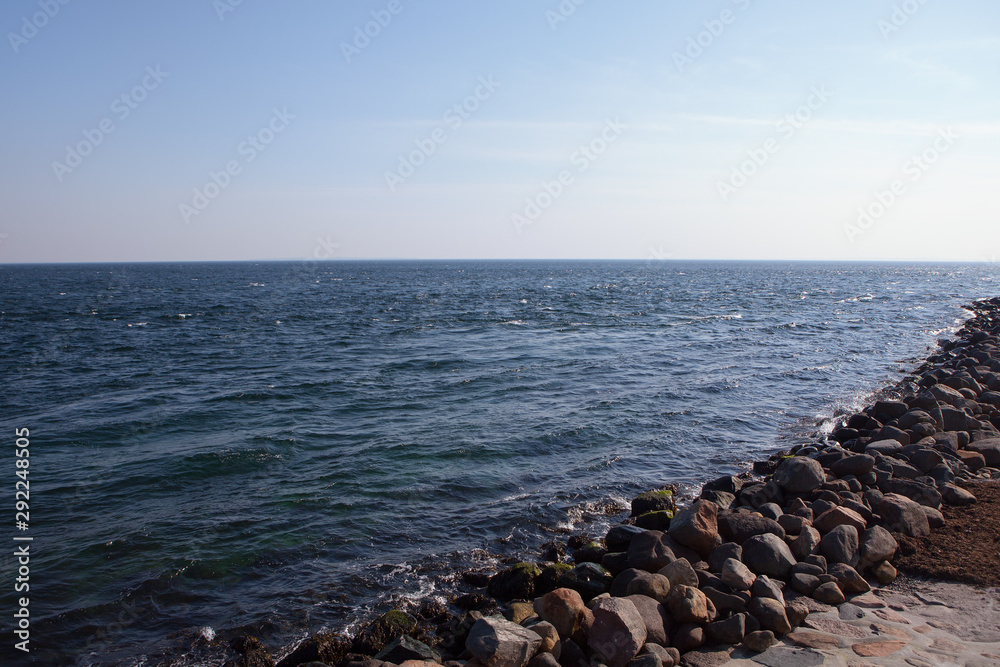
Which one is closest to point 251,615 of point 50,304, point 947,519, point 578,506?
point 578,506

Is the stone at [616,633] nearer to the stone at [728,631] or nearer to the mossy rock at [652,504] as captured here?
the stone at [728,631]

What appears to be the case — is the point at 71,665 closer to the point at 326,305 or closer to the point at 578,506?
the point at 578,506

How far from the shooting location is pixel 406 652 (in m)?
6.23

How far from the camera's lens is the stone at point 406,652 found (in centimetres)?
621

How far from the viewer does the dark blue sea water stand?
842cm

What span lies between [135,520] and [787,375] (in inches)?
864

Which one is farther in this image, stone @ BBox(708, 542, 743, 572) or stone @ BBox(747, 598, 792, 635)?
stone @ BBox(708, 542, 743, 572)

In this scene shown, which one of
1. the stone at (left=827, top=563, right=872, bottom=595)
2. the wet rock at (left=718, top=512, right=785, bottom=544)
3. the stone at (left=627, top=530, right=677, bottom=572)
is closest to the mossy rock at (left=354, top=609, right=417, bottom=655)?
the stone at (left=627, top=530, right=677, bottom=572)

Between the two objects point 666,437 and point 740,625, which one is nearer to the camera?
point 740,625

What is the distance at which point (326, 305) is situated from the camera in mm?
53812

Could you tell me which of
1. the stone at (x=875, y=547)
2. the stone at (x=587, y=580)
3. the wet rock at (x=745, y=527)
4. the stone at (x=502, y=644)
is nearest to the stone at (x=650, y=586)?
the stone at (x=587, y=580)

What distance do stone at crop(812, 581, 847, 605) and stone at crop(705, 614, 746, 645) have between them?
124 cm

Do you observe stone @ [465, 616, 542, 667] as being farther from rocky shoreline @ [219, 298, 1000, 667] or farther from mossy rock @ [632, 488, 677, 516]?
mossy rock @ [632, 488, 677, 516]

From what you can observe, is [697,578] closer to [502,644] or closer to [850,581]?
[850,581]
